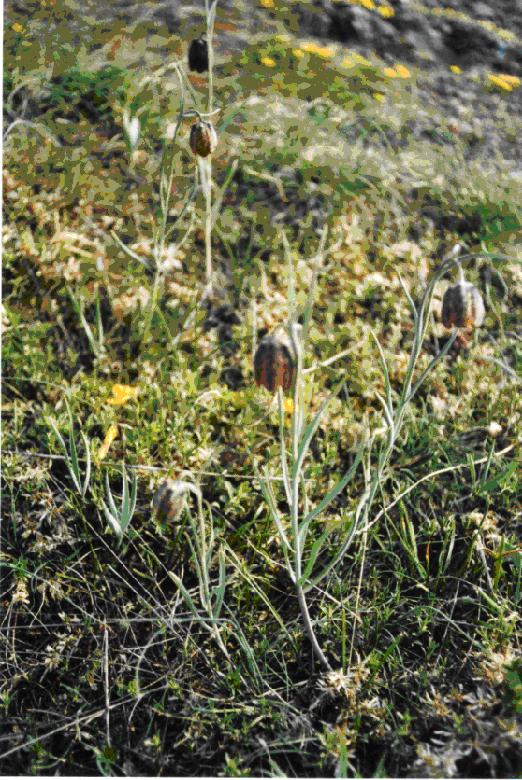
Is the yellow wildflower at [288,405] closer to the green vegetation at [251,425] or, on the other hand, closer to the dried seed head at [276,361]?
the green vegetation at [251,425]

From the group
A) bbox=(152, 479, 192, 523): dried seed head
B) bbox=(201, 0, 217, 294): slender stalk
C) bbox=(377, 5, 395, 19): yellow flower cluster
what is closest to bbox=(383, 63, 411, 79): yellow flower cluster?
bbox=(377, 5, 395, 19): yellow flower cluster

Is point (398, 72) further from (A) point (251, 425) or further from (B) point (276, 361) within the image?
(B) point (276, 361)

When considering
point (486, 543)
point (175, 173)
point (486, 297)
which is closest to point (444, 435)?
point (486, 543)

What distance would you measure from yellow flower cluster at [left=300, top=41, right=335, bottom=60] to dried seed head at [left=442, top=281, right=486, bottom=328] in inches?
42.6

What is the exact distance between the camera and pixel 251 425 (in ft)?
4.98

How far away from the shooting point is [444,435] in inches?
61.3

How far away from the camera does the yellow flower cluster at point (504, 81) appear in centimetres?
204

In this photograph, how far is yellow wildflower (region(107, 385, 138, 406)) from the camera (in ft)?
5.01

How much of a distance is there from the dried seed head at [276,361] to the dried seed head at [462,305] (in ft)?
0.88

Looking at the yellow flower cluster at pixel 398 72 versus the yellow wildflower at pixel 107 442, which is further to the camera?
the yellow flower cluster at pixel 398 72

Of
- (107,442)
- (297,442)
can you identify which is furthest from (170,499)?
(107,442)

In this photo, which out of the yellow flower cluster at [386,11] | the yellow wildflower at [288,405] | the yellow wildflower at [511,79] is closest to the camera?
the yellow wildflower at [288,405]

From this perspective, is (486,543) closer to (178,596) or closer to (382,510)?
(382,510)

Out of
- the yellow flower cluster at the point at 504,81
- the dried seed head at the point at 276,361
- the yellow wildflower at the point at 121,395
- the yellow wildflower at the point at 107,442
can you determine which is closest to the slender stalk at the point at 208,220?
the yellow wildflower at the point at 121,395
